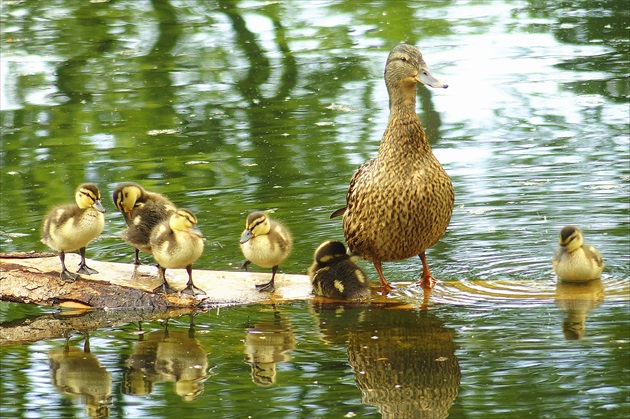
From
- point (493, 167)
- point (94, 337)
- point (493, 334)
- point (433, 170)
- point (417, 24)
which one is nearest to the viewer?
point (493, 334)

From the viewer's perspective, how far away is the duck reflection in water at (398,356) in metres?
5.10

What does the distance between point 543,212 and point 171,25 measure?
885 cm

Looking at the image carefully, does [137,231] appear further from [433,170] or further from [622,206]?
[622,206]

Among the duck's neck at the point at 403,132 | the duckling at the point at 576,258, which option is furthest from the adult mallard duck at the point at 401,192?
the duckling at the point at 576,258

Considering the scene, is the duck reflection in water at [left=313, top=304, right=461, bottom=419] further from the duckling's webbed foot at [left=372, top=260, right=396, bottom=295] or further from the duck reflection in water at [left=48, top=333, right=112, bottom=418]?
the duck reflection in water at [left=48, top=333, right=112, bottom=418]

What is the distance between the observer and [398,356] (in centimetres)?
577

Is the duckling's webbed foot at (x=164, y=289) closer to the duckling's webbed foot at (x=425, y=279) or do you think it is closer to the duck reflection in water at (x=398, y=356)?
the duck reflection in water at (x=398, y=356)

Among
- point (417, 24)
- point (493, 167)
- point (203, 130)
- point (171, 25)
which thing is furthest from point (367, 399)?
point (171, 25)

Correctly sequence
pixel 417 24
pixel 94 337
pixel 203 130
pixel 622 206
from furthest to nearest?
pixel 417 24
pixel 203 130
pixel 622 206
pixel 94 337

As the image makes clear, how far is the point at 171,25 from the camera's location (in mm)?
15945

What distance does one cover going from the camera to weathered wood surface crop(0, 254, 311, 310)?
6809mm

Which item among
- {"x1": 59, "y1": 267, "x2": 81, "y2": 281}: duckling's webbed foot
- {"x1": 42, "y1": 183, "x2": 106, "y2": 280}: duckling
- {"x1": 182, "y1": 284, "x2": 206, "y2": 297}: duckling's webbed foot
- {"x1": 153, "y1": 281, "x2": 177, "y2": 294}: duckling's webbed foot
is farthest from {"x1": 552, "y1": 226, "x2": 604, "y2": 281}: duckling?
{"x1": 59, "y1": 267, "x2": 81, "y2": 281}: duckling's webbed foot

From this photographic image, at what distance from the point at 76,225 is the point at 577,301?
9.34 ft

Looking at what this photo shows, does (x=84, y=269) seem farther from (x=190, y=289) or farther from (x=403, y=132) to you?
(x=403, y=132)
